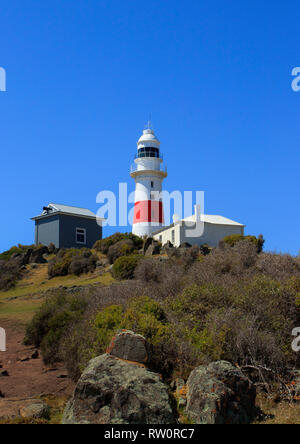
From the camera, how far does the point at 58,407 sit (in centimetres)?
809

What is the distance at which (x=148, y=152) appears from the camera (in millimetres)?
38844

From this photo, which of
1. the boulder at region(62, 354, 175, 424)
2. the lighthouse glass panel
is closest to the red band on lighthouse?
the lighthouse glass panel

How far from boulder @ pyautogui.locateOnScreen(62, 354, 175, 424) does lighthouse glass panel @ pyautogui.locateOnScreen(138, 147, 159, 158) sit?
33073 millimetres

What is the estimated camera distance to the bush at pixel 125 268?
844 inches

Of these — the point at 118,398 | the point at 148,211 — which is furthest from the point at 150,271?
the point at 148,211

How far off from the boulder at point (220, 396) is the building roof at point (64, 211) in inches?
1176

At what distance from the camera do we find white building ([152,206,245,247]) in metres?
32.7

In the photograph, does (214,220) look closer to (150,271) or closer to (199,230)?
(199,230)

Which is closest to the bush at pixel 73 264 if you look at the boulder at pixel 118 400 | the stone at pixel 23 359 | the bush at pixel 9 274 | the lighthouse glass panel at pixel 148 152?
the bush at pixel 9 274

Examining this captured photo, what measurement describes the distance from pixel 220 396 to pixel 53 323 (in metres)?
7.69

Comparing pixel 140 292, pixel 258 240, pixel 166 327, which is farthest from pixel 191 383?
pixel 258 240

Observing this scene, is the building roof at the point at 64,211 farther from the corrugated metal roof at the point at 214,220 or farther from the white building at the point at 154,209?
the corrugated metal roof at the point at 214,220

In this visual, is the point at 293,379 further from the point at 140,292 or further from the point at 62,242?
the point at 62,242

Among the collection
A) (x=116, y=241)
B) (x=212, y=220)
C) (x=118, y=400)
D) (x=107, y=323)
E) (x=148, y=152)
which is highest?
(x=148, y=152)
